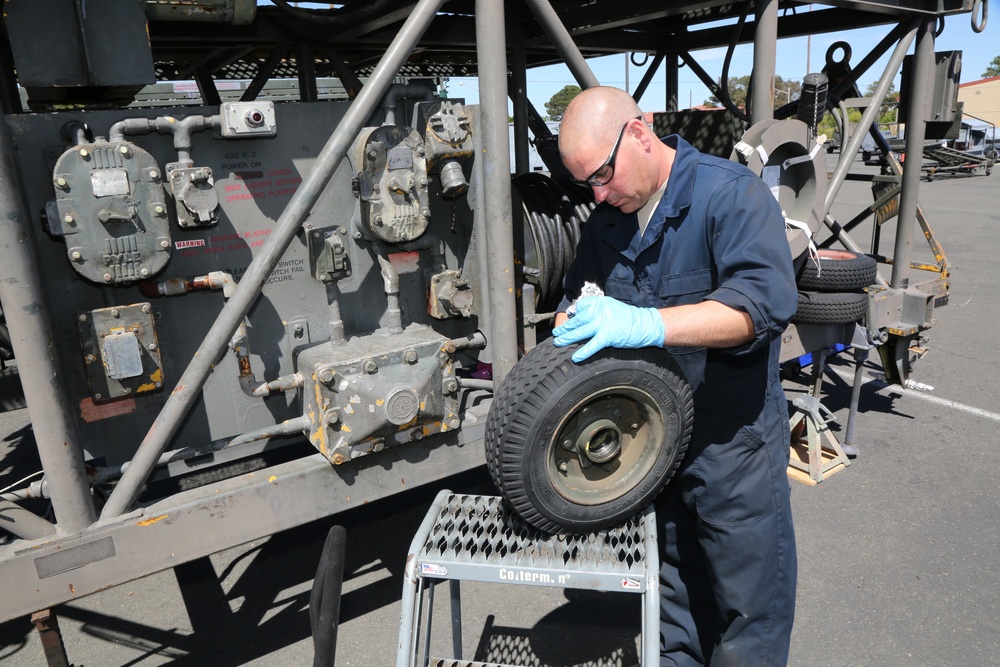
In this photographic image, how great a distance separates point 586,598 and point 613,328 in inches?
74.2

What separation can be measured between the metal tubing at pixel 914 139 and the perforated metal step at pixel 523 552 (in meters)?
3.75

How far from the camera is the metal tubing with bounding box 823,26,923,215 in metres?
4.42

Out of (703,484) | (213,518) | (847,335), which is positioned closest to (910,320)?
(847,335)

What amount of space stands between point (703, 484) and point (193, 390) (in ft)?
5.63

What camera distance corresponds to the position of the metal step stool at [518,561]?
6.95ft

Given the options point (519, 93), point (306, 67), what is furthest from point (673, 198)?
point (519, 93)

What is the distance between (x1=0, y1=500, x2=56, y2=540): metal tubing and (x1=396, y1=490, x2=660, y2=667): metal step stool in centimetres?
116

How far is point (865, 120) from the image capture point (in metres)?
4.61

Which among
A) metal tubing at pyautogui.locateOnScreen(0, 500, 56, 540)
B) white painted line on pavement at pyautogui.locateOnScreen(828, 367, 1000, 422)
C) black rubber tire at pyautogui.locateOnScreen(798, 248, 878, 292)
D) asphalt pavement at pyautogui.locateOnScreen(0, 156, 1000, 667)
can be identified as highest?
black rubber tire at pyautogui.locateOnScreen(798, 248, 878, 292)

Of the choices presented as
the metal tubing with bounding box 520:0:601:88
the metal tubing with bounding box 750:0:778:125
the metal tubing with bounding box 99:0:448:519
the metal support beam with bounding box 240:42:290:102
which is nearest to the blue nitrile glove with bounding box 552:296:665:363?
the metal tubing with bounding box 99:0:448:519

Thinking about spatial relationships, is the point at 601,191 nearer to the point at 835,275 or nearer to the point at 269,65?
the point at 835,275

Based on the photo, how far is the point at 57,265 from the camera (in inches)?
103

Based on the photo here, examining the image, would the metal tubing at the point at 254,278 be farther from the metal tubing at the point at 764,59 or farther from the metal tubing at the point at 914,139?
the metal tubing at the point at 914,139

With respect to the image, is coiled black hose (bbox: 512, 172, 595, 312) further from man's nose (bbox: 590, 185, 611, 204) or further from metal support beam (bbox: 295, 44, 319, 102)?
metal support beam (bbox: 295, 44, 319, 102)
